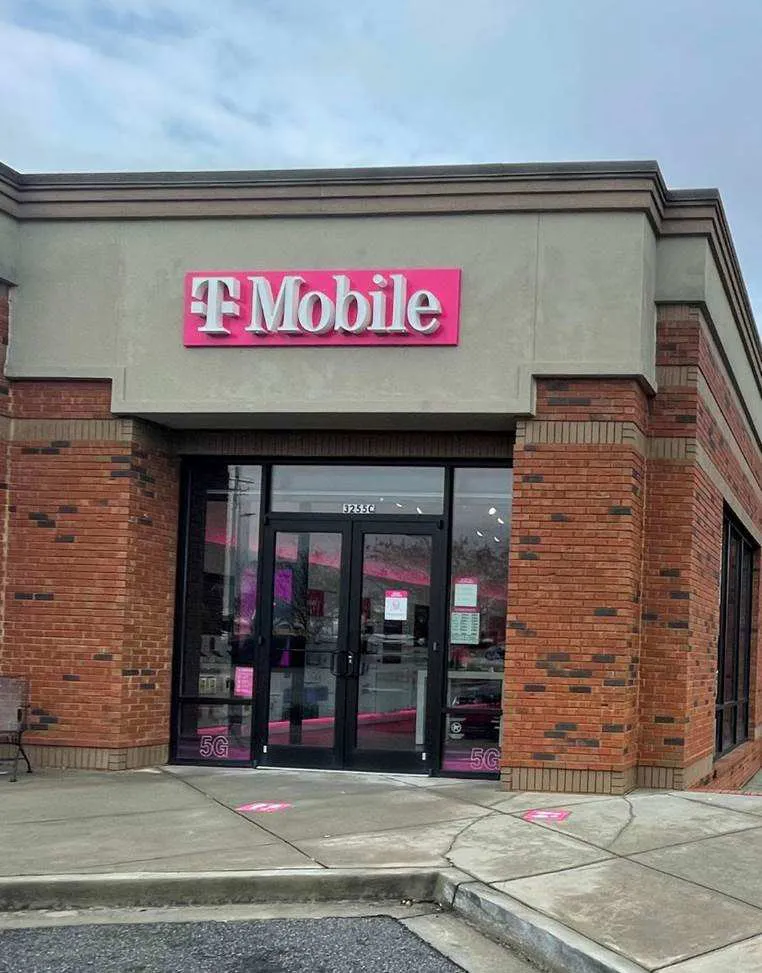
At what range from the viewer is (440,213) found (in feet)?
29.5

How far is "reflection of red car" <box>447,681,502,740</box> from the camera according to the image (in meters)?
9.33

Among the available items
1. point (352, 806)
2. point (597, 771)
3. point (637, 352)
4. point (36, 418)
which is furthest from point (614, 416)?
point (36, 418)

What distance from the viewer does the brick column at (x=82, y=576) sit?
30.2 feet

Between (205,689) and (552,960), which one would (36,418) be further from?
(552,960)

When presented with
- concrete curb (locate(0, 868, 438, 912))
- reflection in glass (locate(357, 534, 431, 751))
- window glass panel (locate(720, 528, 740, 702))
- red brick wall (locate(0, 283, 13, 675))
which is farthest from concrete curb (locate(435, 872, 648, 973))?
window glass panel (locate(720, 528, 740, 702))

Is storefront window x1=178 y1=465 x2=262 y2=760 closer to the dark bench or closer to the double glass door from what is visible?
the double glass door

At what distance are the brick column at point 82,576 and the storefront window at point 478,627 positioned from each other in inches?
114

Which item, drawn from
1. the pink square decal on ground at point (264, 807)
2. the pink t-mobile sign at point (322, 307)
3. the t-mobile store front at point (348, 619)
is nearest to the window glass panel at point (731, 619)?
the t-mobile store front at point (348, 619)

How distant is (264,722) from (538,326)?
455 centimetres

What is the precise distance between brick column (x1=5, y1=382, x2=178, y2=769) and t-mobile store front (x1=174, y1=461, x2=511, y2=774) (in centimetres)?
69

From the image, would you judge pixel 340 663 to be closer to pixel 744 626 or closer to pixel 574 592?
pixel 574 592

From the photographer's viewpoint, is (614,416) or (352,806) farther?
(614,416)

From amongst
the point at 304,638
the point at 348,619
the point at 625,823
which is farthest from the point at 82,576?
the point at 625,823

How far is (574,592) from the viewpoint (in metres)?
8.59
